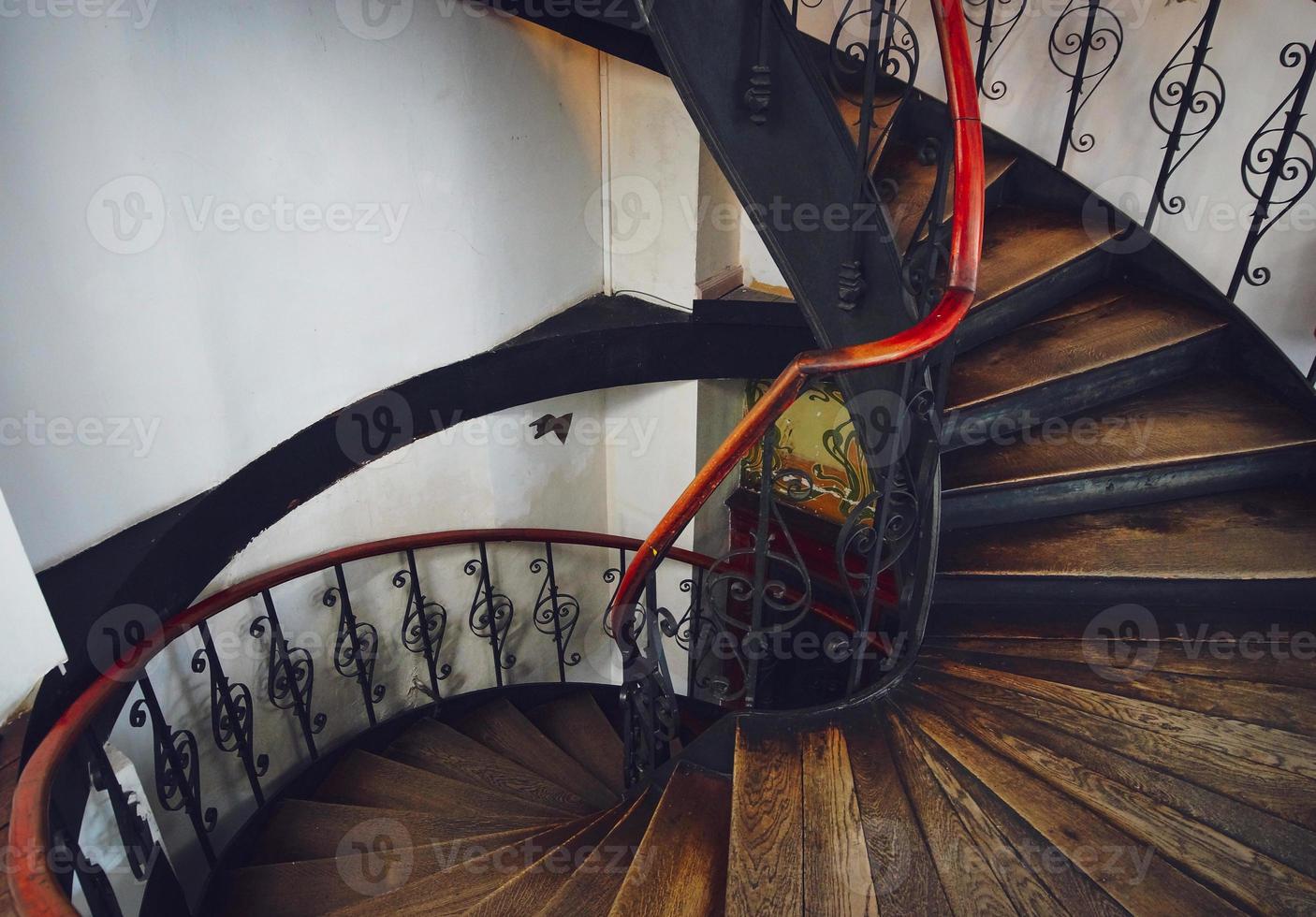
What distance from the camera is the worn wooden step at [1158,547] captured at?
199 centimetres

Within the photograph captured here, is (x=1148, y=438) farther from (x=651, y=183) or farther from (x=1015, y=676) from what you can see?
(x=651, y=183)

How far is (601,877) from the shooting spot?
184 centimetres

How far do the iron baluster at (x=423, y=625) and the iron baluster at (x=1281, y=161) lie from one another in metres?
3.02

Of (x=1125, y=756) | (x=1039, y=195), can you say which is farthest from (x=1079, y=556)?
(x=1039, y=195)

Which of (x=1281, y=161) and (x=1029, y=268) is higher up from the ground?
(x=1281, y=161)

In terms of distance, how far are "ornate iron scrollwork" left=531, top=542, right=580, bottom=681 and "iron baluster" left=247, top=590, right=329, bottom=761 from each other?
114 cm

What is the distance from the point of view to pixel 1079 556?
2100 millimetres

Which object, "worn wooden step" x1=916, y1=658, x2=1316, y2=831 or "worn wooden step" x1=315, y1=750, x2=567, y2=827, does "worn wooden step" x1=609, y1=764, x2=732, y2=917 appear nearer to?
"worn wooden step" x1=916, y1=658, x2=1316, y2=831

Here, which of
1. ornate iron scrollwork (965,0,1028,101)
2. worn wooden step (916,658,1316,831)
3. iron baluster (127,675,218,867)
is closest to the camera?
worn wooden step (916,658,1316,831)

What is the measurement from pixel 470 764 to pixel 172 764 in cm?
116

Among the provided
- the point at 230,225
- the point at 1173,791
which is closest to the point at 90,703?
the point at 230,225

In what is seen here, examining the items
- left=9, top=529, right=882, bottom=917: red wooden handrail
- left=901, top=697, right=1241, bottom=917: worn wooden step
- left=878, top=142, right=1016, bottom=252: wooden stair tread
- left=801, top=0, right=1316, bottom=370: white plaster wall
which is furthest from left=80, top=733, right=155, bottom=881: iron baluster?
left=801, top=0, right=1316, bottom=370: white plaster wall

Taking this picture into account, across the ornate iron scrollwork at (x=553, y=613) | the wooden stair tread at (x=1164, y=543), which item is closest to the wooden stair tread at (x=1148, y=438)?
the wooden stair tread at (x=1164, y=543)

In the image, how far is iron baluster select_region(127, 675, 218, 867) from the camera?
2.27 m
